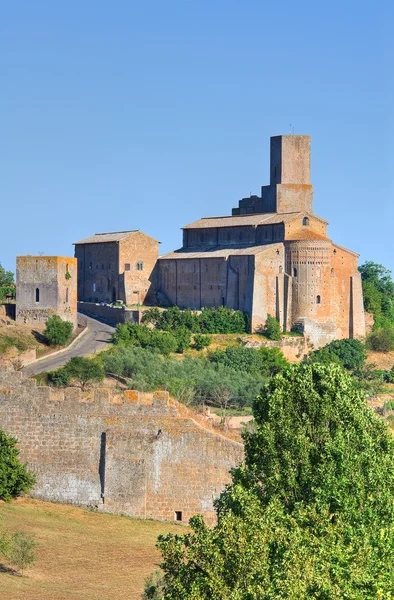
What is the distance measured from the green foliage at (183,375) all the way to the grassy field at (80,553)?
2560 centimetres

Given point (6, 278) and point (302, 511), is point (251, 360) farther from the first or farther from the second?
point (302, 511)

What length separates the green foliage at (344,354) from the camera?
74688mm

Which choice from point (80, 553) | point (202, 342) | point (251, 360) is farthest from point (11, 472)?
point (202, 342)

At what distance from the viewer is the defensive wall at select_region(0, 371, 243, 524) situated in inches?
1217

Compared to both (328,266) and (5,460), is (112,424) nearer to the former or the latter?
(5,460)

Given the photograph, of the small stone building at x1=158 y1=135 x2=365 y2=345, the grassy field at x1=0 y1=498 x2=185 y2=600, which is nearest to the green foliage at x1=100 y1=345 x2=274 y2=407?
the small stone building at x1=158 y1=135 x2=365 y2=345

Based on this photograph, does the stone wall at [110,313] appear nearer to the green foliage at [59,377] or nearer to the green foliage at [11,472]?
the green foliage at [59,377]

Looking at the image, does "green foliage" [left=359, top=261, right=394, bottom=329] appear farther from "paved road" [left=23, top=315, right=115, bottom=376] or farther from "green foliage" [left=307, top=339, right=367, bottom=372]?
"paved road" [left=23, top=315, right=115, bottom=376]

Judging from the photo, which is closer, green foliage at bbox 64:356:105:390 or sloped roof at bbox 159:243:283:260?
green foliage at bbox 64:356:105:390

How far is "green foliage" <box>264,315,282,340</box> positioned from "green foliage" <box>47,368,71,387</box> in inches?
706

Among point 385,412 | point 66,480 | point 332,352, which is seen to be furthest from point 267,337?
point 66,480

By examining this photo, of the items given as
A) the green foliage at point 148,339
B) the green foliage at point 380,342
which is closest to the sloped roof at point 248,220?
the green foliage at point 380,342

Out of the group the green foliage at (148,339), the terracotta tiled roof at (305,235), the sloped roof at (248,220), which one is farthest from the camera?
the sloped roof at (248,220)

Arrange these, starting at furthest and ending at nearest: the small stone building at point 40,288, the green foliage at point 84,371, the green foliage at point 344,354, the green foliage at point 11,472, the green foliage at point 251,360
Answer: the small stone building at point 40,288, the green foliage at point 344,354, the green foliage at point 251,360, the green foliage at point 84,371, the green foliage at point 11,472
